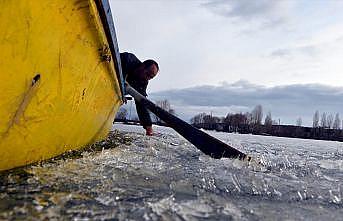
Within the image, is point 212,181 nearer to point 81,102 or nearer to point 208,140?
point 81,102

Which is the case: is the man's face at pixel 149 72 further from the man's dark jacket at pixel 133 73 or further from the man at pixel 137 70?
the man's dark jacket at pixel 133 73

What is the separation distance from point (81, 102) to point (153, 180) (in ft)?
2.99

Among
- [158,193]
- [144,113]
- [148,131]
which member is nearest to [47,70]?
[158,193]

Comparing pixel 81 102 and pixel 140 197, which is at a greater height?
pixel 81 102

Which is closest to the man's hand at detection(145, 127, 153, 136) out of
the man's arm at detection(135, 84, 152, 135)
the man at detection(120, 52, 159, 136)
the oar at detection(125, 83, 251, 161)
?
the man's arm at detection(135, 84, 152, 135)

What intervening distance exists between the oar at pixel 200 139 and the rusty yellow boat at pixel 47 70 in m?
1.73

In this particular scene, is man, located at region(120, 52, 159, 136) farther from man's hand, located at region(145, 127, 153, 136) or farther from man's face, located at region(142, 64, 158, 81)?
man's hand, located at region(145, 127, 153, 136)

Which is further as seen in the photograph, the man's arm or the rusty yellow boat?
the man's arm

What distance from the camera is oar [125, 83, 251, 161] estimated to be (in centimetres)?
415

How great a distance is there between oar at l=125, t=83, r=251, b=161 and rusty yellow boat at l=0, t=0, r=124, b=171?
5.69ft

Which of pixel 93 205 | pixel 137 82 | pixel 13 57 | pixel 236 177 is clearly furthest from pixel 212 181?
pixel 137 82

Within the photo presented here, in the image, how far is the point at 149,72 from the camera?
5895 millimetres

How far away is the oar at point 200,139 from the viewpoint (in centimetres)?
415

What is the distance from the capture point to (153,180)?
7.95 feet
